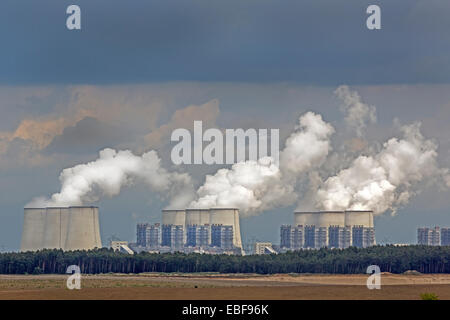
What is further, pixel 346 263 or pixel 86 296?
pixel 346 263

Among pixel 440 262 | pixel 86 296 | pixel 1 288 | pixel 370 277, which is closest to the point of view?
pixel 86 296

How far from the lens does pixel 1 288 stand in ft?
440

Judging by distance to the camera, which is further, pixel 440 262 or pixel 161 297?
pixel 440 262

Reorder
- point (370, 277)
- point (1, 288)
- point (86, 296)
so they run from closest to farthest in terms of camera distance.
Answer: point (86, 296) → point (1, 288) → point (370, 277)

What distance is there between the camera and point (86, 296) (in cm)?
11456
